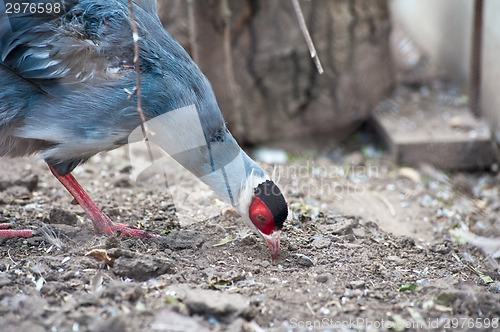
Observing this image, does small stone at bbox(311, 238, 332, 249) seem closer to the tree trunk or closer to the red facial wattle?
the red facial wattle

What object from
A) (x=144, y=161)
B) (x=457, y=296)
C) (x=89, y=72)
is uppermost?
(x=89, y=72)

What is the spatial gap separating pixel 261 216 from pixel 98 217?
0.99m

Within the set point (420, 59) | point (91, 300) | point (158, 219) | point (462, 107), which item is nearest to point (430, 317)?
point (91, 300)

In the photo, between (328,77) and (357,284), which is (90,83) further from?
(328,77)

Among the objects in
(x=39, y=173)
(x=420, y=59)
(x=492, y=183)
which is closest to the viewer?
(x=39, y=173)

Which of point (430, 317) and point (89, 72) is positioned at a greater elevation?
point (89, 72)

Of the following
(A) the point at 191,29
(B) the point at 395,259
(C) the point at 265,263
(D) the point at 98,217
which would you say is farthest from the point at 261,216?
(A) the point at 191,29

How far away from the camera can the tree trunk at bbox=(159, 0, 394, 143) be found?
6258 mm

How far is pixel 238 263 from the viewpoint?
3.89m

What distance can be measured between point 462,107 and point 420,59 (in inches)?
55.2

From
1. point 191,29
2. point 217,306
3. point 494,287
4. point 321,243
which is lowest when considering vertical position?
point 494,287

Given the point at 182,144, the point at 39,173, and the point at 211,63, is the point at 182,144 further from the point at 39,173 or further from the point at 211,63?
the point at 211,63

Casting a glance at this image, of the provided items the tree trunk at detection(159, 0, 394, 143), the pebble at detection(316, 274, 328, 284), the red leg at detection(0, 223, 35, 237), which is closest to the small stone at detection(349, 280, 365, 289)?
the pebble at detection(316, 274, 328, 284)

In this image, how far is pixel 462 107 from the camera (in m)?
7.02
